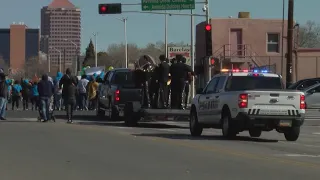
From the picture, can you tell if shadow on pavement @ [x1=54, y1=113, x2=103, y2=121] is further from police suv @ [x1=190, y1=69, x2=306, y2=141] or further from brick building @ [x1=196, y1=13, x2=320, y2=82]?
brick building @ [x1=196, y1=13, x2=320, y2=82]

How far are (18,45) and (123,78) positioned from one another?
12913cm

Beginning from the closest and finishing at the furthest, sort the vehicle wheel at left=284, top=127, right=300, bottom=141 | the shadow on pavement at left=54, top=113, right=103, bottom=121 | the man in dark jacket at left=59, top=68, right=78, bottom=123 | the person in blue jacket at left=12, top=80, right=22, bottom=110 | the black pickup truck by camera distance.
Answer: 1. the vehicle wheel at left=284, top=127, right=300, bottom=141
2. the man in dark jacket at left=59, top=68, right=78, bottom=123
3. the black pickup truck
4. the shadow on pavement at left=54, top=113, right=103, bottom=121
5. the person in blue jacket at left=12, top=80, right=22, bottom=110

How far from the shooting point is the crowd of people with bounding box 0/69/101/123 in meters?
23.4

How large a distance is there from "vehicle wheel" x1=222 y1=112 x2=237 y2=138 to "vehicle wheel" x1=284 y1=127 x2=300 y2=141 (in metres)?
1.50

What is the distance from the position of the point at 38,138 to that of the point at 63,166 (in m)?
5.14

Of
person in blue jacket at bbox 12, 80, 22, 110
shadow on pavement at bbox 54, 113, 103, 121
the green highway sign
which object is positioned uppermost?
the green highway sign

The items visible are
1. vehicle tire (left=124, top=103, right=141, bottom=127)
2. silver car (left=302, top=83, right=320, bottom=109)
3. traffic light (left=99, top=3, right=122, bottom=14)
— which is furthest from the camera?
traffic light (left=99, top=3, right=122, bottom=14)

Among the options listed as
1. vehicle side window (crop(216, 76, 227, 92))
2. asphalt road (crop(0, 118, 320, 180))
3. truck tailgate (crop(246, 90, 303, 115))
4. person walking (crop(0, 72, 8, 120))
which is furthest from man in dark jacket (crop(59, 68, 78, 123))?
truck tailgate (crop(246, 90, 303, 115))

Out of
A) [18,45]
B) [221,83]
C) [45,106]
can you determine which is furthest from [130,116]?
[18,45]

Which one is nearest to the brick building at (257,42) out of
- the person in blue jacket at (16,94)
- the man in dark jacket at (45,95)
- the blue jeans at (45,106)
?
the person in blue jacket at (16,94)

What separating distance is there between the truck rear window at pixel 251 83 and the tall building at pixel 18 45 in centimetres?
13008

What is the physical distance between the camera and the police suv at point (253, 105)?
53.8ft

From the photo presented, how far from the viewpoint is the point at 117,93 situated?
23766 mm

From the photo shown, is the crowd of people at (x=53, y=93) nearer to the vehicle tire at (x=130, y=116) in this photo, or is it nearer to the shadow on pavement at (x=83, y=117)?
the shadow on pavement at (x=83, y=117)
